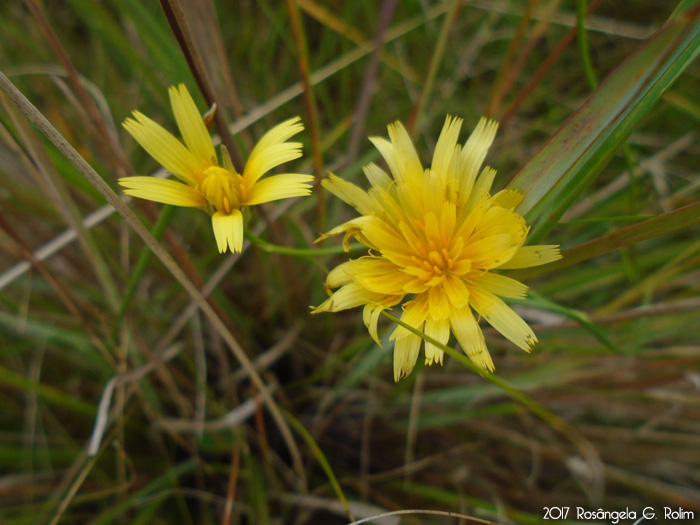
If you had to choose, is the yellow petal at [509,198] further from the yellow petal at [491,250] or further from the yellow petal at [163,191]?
the yellow petal at [163,191]

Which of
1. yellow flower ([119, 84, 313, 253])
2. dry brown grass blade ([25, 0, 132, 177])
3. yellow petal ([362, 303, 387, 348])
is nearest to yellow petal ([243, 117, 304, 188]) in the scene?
yellow flower ([119, 84, 313, 253])

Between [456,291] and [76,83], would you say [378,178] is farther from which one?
[76,83]

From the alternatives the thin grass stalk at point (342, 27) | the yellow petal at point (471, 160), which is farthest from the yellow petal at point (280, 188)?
the thin grass stalk at point (342, 27)

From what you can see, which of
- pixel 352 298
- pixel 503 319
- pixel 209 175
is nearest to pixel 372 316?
pixel 352 298

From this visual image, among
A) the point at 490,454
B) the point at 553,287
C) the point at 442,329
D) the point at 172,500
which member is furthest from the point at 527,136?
the point at 172,500

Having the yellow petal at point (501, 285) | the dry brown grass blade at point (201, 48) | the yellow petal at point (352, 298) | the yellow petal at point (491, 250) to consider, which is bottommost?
the yellow petal at point (352, 298)
